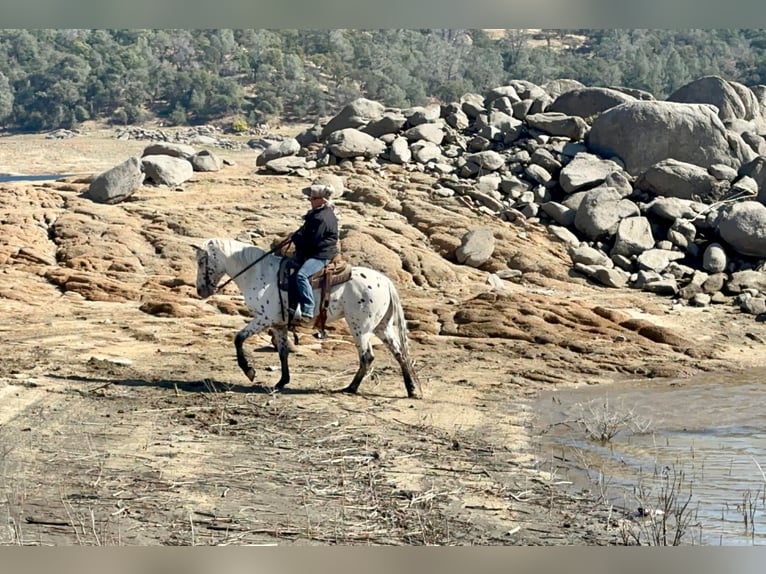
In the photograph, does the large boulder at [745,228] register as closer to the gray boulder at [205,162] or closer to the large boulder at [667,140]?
the large boulder at [667,140]

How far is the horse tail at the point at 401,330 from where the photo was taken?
1205cm

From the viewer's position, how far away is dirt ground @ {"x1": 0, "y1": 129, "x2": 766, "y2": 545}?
818 centimetres

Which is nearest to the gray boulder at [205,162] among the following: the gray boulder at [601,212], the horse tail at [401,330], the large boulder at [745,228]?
the gray boulder at [601,212]

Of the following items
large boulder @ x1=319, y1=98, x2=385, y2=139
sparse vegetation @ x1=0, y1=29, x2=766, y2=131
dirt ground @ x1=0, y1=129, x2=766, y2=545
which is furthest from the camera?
sparse vegetation @ x1=0, y1=29, x2=766, y2=131

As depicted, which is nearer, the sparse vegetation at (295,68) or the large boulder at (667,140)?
the large boulder at (667,140)

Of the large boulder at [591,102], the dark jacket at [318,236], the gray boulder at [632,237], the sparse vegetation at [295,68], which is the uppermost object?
the dark jacket at [318,236]

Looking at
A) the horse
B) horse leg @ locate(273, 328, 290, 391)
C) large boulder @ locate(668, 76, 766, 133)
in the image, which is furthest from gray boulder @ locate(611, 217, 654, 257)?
horse leg @ locate(273, 328, 290, 391)

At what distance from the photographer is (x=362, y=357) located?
479 inches

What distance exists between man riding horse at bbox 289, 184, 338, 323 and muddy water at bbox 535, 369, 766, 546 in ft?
9.58

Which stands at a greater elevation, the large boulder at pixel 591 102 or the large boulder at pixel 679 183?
the large boulder at pixel 591 102

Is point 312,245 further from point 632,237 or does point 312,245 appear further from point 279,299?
point 632,237

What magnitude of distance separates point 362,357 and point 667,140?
15.7 metres

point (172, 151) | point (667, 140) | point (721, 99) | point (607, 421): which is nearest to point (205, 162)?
point (172, 151)

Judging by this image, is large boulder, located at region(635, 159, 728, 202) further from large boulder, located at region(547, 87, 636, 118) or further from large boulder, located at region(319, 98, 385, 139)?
large boulder, located at region(319, 98, 385, 139)
